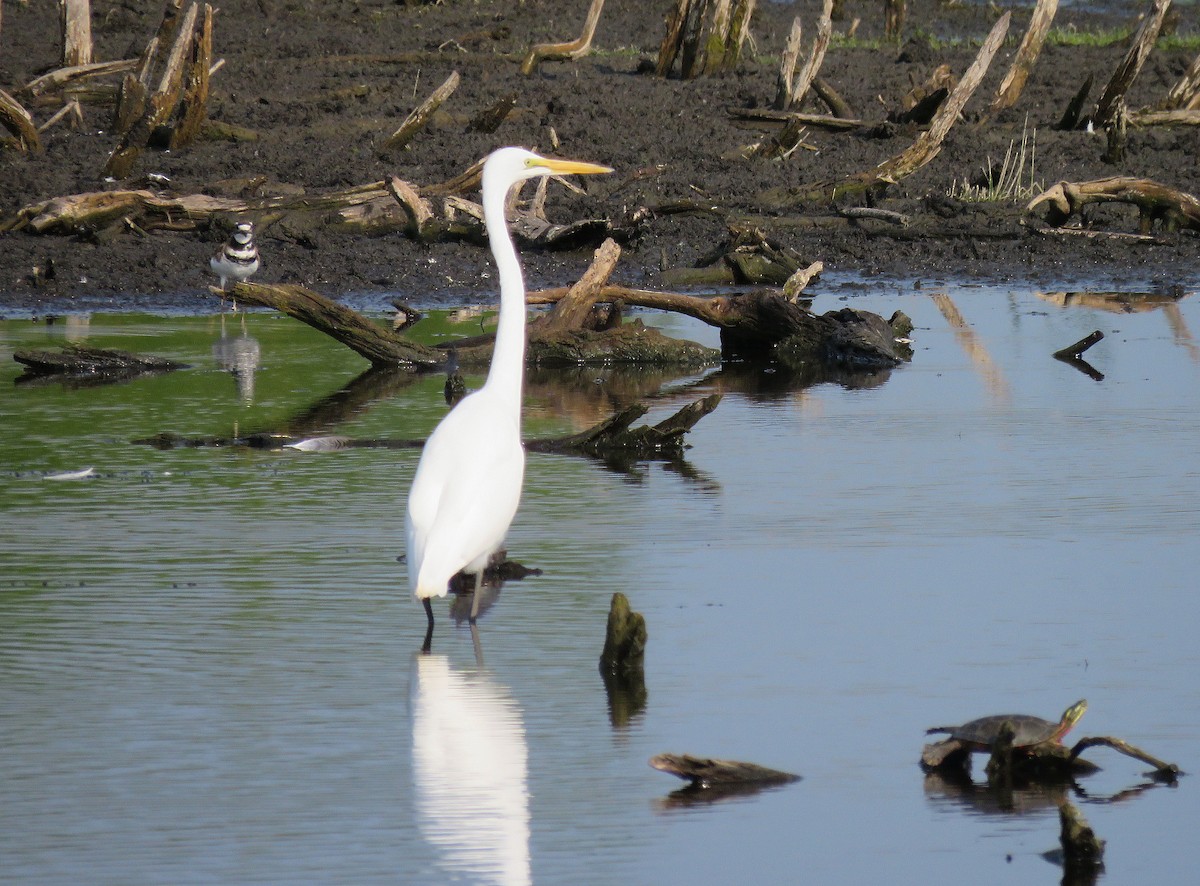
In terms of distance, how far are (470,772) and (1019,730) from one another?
151 cm

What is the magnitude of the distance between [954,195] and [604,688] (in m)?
14.9

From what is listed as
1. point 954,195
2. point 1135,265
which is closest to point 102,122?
point 954,195

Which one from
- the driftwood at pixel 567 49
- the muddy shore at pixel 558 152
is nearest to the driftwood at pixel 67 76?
the muddy shore at pixel 558 152

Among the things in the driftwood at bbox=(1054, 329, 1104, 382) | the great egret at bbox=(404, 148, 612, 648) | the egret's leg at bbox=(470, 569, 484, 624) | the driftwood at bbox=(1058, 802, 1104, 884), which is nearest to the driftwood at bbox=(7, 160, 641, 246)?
the driftwood at bbox=(1054, 329, 1104, 382)

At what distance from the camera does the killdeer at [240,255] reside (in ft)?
52.3

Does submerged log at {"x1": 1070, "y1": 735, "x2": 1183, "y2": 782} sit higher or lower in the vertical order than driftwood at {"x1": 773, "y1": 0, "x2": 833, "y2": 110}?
lower

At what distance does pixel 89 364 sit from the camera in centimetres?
1284

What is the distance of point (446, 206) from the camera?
18234 millimetres

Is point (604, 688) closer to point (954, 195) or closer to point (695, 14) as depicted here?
point (954, 195)

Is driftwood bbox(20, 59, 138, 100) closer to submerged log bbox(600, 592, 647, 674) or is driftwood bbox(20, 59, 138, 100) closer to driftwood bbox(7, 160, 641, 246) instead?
driftwood bbox(7, 160, 641, 246)

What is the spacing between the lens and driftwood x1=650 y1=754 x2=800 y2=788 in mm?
4863

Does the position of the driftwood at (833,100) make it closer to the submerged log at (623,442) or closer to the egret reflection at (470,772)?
the submerged log at (623,442)

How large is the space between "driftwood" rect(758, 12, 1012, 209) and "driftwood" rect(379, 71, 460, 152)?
3.53 metres

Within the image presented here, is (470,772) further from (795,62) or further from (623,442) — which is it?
(795,62)
